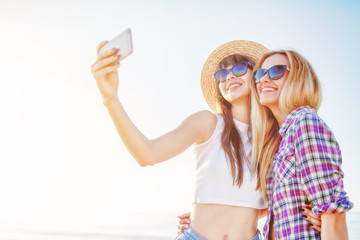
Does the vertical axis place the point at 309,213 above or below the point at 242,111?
below

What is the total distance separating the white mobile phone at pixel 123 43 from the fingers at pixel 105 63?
5 cm

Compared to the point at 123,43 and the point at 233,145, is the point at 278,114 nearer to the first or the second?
the point at 233,145

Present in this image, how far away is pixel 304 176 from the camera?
2.71 m

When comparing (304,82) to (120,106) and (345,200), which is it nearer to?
(345,200)

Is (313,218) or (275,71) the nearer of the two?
(313,218)

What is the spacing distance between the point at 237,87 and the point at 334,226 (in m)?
1.98

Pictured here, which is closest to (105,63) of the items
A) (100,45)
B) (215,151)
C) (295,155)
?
(100,45)

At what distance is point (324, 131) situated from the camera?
2.72 meters

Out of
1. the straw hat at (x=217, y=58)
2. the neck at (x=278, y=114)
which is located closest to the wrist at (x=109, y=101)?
the neck at (x=278, y=114)

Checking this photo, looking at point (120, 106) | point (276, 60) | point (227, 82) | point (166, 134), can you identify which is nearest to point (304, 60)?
point (276, 60)

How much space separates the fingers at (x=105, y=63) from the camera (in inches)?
104

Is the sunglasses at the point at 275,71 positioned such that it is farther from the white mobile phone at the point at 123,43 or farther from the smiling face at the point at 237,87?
the white mobile phone at the point at 123,43

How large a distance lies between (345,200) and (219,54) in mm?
2534

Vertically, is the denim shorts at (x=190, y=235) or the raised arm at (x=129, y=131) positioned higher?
the raised arm at (x=129, y=131)
